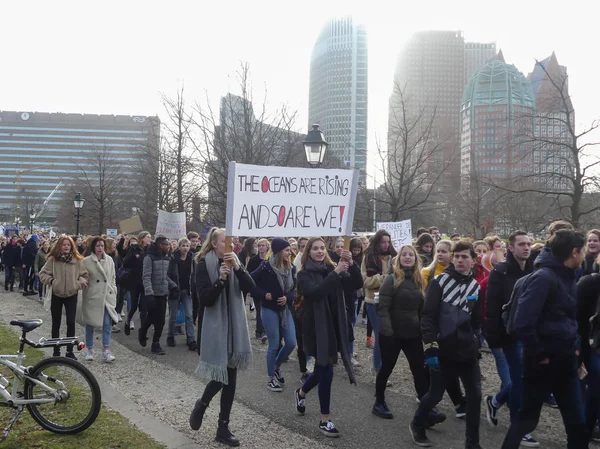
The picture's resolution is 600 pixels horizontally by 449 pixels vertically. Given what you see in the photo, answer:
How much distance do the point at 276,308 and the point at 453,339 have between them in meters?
2.69

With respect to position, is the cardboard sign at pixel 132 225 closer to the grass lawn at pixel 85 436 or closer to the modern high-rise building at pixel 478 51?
the grass lawn at pixel 85 436

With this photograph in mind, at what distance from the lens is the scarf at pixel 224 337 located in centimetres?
480

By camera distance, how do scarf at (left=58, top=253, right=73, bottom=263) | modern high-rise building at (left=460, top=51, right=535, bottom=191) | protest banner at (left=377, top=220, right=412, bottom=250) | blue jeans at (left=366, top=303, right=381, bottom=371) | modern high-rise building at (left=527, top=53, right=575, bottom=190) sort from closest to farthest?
blue jeans at (left=366, top=303, right=381, bottom=371), scarf at (left=58, top=253, right=73, bottom=263), protest banner at (left=377, top=220, right=412, bottom=250), modern high-rise building at (left=527, top=53, right=575, bottom=190), modern high-rise building at (left=460, top=51, right=535, bottom=191)

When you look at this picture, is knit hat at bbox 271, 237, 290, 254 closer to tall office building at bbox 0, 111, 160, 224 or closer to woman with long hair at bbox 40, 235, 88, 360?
woman with long hair at bbox 40, 235, 88, 360

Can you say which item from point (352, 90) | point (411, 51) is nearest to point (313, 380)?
point (352, 90)

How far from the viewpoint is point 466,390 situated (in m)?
4.75

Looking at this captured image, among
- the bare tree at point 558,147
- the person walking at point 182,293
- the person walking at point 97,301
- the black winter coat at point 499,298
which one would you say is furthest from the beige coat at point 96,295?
the bare tree at point 558,147

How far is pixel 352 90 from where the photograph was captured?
4131 cm

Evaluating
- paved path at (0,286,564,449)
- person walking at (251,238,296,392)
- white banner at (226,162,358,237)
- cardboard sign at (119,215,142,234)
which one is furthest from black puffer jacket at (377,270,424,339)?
cardboard sign at (119,215,142,234)

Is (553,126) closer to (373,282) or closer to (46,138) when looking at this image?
(373,282)

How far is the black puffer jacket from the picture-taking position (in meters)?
5.55

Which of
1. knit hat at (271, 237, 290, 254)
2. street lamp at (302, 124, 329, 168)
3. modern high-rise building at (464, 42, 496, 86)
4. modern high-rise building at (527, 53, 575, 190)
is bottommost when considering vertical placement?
knit hat at (271, 237, 290, 254)

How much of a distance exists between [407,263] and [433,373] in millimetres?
1283

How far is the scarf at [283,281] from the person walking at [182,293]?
2.74 meters
